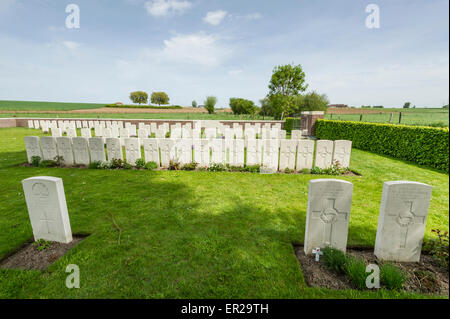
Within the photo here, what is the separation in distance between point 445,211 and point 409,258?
103 inches

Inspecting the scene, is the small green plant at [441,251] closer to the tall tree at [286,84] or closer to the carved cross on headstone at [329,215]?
the carved cross on headstone at [329,215]

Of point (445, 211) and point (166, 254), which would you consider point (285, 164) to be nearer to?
point (445, 211)

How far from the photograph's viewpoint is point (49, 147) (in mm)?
7832

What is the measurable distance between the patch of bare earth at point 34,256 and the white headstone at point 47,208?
124mm

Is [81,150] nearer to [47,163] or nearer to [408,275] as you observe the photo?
[47,163]

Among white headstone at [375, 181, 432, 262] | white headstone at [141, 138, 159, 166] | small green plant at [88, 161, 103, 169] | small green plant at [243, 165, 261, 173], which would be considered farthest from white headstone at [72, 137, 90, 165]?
white headstone at [375, 181, 432, 262]

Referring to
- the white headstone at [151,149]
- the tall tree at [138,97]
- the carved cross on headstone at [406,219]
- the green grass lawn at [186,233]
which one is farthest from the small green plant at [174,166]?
the tall tree at [138,97]

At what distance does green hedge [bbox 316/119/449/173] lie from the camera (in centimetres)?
795

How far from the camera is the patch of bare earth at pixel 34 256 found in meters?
2.89

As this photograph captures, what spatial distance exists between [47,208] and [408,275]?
509 cm

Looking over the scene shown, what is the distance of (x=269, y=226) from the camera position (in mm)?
3857

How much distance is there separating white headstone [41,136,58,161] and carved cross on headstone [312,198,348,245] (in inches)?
359
